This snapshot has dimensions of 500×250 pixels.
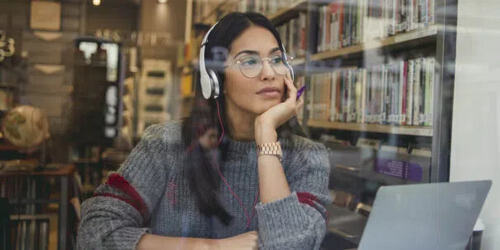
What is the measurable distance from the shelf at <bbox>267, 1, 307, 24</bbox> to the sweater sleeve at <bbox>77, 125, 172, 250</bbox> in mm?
493

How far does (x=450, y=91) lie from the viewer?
1681 mm

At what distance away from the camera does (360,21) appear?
6.37 feet

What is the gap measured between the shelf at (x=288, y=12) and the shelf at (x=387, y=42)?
0.59ft

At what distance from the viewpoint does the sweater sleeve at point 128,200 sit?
1.14 metres

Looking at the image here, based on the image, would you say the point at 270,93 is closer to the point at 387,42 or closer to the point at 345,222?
the point at 345,222

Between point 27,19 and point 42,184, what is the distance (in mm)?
401

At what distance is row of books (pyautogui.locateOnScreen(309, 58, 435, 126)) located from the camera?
1.75 metres

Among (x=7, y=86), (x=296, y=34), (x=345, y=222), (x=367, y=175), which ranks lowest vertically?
(x=345, y=222)

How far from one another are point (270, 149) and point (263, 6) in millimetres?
529

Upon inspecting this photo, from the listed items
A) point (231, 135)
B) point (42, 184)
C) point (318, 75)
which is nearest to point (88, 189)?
point (42, 184)

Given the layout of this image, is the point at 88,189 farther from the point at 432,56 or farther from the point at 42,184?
the point at 432,56

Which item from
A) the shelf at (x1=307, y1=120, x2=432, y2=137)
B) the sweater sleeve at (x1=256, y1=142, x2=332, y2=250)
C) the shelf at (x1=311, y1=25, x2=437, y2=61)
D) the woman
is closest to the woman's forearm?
the woman

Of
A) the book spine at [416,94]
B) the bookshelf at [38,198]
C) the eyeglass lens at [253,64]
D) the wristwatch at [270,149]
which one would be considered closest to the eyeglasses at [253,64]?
the eyeglass lens at [253,64]

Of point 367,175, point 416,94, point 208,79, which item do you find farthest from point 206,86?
point 367,175
